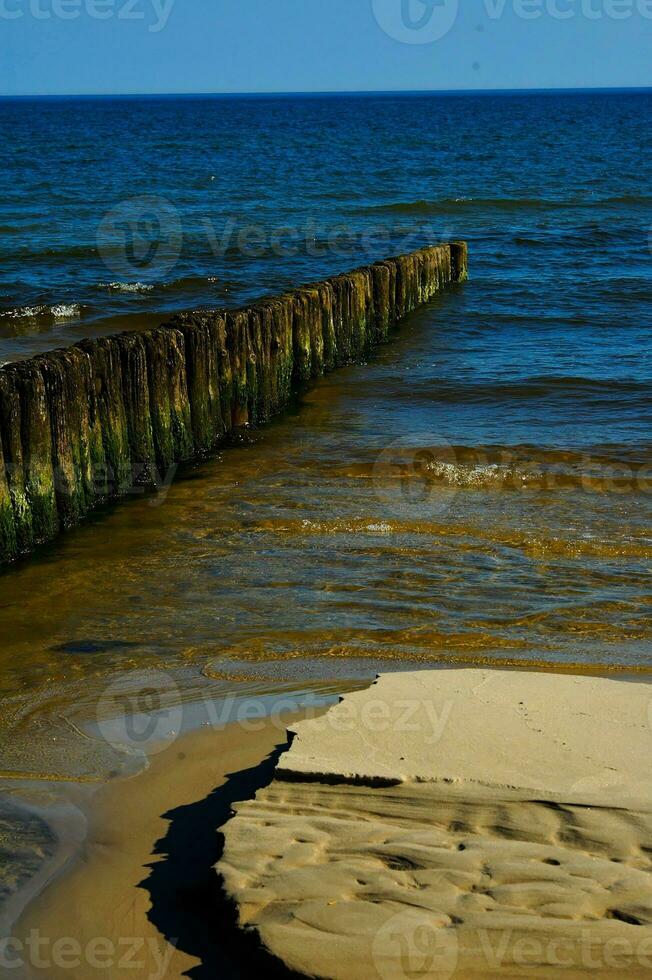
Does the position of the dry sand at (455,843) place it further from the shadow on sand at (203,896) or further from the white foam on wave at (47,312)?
the white foam on wave at (47,312)

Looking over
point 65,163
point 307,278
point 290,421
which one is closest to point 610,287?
point 307,278

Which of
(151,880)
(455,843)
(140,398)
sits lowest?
(151,880)

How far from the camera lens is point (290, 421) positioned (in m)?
10.7

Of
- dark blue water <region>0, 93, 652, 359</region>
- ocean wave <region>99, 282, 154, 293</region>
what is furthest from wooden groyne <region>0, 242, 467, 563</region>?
ocean wave <region>99, 282, 154, 293</region>

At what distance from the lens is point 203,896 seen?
11.9 feet

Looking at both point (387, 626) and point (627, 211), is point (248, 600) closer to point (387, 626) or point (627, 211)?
point (387, 626)

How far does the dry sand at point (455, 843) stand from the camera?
10.8 feet

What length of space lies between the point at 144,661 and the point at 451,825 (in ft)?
7.46

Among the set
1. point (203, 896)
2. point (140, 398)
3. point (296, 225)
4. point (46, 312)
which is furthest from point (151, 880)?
point (296, 225)

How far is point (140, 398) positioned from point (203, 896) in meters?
5.26

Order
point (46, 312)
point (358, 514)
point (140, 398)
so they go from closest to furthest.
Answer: point (358, 514) → point (140, 398) → point (46, 312)

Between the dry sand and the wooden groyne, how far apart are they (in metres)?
3.29

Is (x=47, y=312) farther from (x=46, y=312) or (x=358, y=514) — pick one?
(x=358, y=514)

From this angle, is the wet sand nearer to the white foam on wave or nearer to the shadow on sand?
the shadow on sand
